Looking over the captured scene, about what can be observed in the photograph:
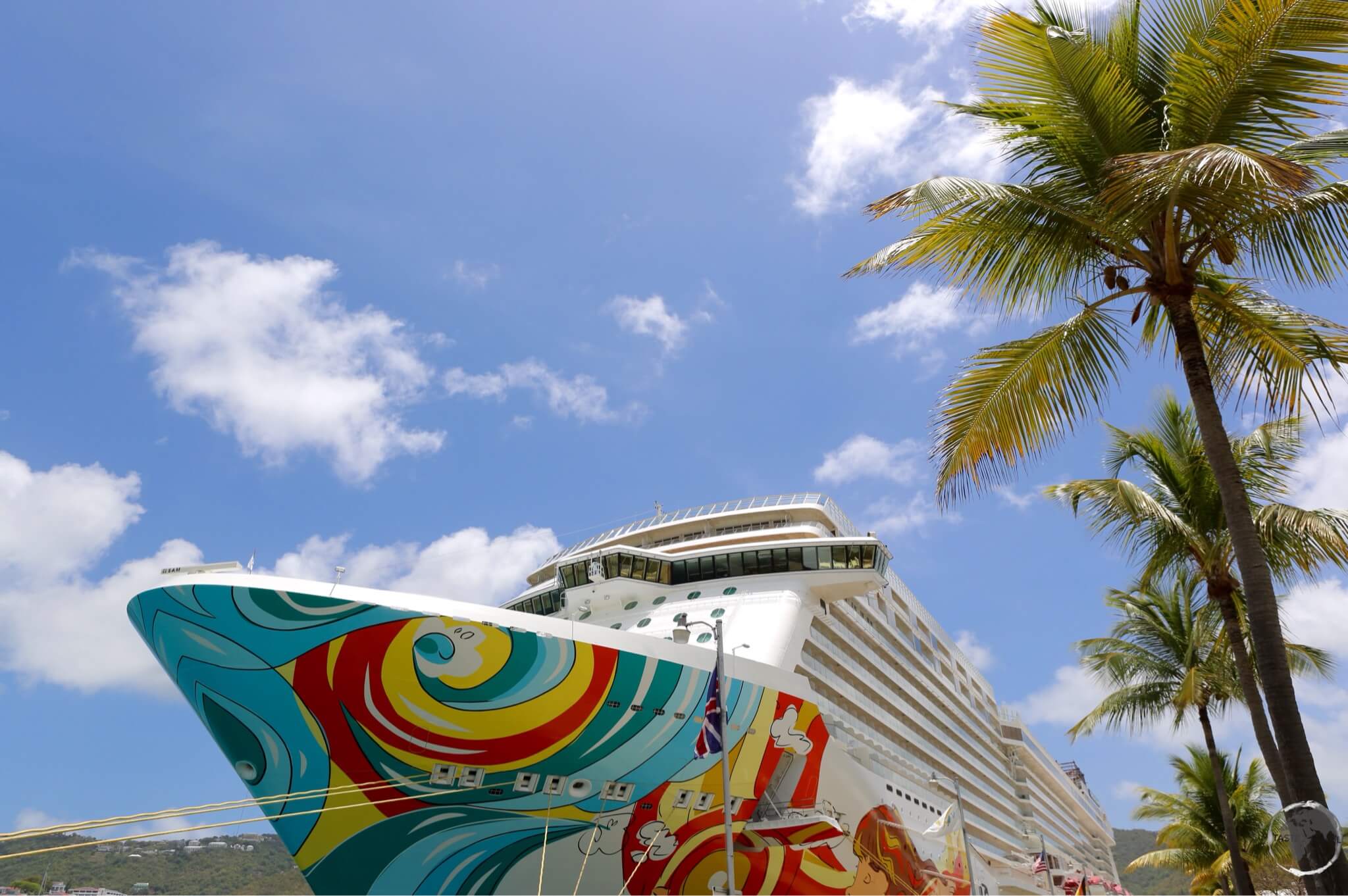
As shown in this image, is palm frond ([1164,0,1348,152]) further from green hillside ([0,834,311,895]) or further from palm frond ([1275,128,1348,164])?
green hillside ([0,834,311,895])

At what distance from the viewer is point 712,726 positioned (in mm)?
13312

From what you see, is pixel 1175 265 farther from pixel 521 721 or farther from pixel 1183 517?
pixel 521 721

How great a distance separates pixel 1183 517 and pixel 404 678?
11787 millimetres

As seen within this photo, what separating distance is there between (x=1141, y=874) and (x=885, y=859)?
154m

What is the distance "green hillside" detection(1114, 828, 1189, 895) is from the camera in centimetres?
10575

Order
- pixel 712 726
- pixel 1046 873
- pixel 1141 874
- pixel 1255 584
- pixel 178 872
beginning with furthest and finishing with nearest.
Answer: pixel 1141 874 → pixel 1046 873 → pixel 178 872 → pixel 712 726 → pixel 1255 584

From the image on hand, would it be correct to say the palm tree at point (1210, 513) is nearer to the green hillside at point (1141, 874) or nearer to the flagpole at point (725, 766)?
the flagpole at point (725, 766)

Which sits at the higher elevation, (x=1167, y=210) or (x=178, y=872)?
(x=1167, y=210)

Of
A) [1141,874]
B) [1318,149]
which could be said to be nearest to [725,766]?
[1318,149]

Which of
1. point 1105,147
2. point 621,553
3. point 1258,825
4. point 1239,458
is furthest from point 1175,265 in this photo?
point 1258,825

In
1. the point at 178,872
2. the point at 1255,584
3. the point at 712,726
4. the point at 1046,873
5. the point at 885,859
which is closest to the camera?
the point at 1255,584

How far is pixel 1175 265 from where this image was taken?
746cm

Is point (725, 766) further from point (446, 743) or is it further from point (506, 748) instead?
point (446, 743)

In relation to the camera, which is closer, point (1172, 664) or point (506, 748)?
point (506, 748)
